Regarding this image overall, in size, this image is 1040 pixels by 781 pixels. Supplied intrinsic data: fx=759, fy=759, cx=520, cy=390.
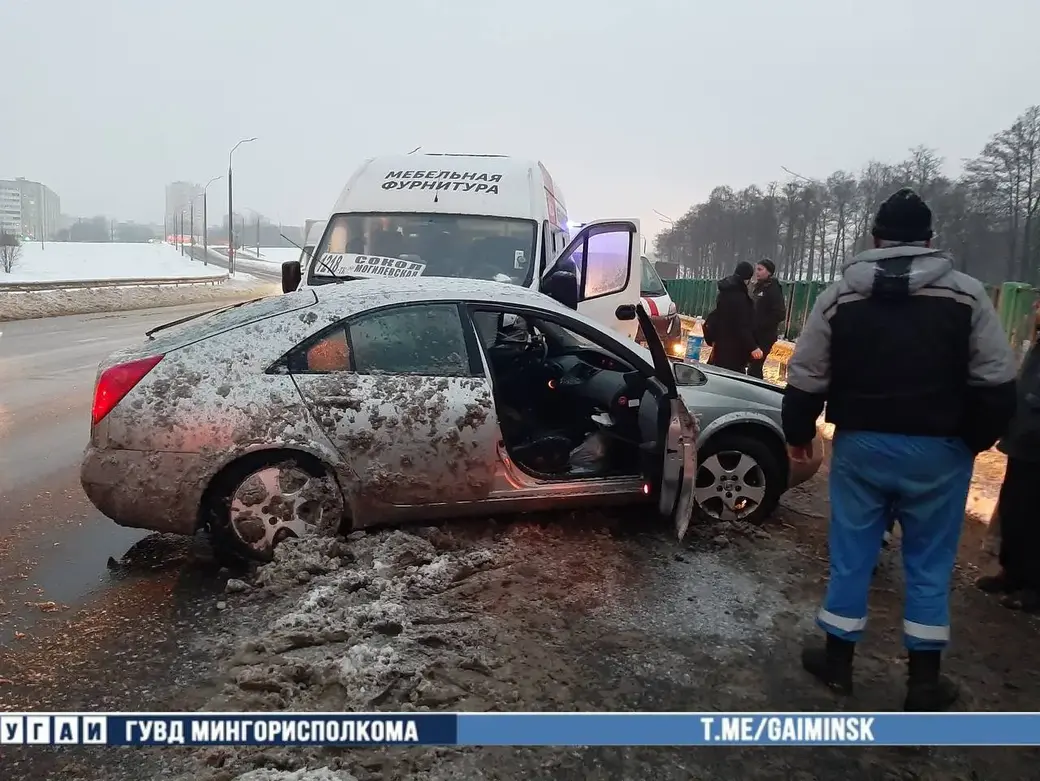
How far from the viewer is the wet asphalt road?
359cm

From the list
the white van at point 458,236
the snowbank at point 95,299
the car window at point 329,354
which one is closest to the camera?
the car window at point 329,354

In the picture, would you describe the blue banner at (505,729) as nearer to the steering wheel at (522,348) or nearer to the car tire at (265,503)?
the car tire at (265,503)

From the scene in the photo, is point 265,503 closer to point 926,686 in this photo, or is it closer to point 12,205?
point 926,686

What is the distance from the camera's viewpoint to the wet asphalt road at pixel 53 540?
11.8ft

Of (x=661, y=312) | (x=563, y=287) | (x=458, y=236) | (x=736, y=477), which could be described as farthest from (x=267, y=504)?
(x=661, y=312)

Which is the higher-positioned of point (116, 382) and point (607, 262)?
point (607, 262)

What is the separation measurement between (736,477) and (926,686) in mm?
1941

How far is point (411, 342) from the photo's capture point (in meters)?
4.28

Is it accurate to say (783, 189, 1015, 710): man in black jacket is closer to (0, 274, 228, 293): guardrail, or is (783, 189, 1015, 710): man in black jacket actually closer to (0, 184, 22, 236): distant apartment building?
(0, 274, 228, 293): guardrail

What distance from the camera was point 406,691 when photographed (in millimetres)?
2918

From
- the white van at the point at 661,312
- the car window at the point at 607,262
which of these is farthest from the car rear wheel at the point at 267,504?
the white van at the point at 661,312

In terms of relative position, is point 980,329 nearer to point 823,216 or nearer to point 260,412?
point 260,412

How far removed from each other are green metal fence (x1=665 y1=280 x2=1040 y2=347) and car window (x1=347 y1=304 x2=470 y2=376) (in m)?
2.71

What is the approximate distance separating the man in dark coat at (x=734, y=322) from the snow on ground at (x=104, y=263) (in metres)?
57.1
